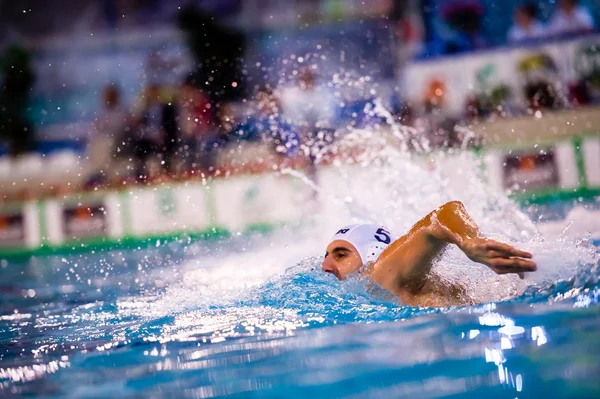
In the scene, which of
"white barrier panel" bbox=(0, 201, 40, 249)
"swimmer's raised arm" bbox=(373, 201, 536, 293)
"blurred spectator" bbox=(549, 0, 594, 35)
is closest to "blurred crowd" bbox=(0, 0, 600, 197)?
"blurred spectator" bbox=(549, 0, 594, 35)

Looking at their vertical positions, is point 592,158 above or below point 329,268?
above

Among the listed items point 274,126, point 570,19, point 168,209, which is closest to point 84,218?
point 168,209

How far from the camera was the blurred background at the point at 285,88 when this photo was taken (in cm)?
1027

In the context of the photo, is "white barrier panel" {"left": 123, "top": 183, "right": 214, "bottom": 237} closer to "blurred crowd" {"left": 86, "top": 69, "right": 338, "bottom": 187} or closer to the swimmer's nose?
"blurred crowd" {"left": 86, "top": 69, "right": 338, "bottom": 187}

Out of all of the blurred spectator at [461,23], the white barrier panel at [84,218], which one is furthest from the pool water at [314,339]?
the blurred spectator at [461,23]

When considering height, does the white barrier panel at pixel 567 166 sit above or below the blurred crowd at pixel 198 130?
below

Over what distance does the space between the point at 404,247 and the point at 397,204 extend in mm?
4596

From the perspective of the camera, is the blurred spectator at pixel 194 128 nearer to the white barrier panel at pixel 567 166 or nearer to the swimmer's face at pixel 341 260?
the white barrier panel at pixel 567 166

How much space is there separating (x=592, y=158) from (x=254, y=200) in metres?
4.40

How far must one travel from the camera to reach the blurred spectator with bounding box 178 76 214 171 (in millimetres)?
10750

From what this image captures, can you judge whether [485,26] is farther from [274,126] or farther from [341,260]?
[341,260]

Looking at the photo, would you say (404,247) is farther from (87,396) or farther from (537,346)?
(87,396)

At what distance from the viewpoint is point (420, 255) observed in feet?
11.2

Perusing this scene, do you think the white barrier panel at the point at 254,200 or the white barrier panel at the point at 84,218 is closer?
the white barrier panel at the point at 254,200
